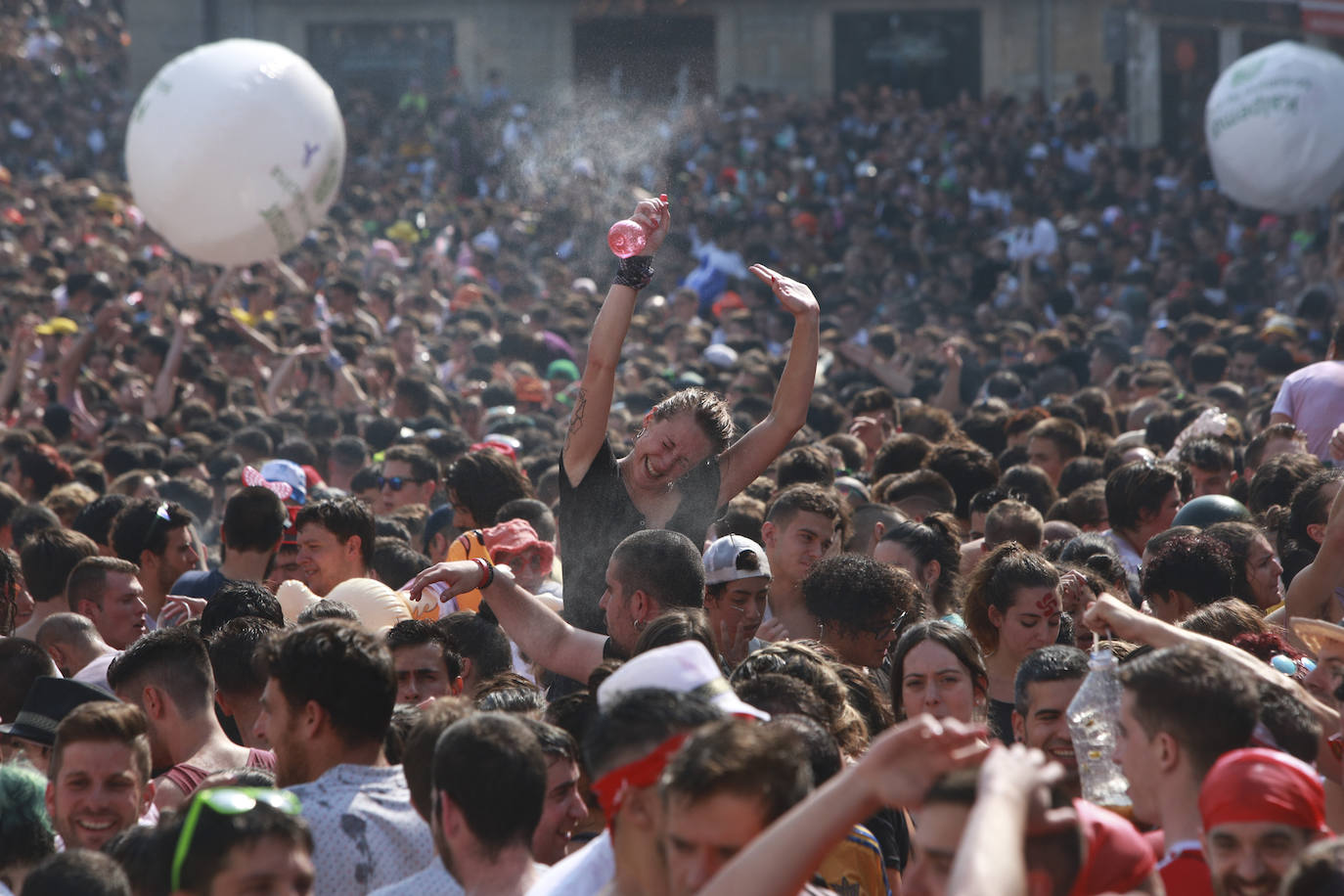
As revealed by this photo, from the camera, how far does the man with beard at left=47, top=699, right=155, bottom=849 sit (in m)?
3.45

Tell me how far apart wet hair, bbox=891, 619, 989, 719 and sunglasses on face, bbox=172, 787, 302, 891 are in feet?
6.13

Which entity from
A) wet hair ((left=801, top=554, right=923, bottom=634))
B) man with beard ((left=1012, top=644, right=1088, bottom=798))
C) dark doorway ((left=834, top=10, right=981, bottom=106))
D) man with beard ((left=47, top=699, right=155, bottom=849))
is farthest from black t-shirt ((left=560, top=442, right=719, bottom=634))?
dark doorway ((left=834, top=10, right=981, bottom=106))

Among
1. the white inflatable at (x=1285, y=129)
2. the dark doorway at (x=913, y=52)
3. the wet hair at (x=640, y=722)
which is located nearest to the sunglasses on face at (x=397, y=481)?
the wet hair at (x=640, y=722)

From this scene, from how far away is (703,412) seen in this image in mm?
4598

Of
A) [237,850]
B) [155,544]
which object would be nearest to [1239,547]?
[237,850]

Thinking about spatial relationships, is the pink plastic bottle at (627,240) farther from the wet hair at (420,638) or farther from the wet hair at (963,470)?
the wet hair at (963,470)

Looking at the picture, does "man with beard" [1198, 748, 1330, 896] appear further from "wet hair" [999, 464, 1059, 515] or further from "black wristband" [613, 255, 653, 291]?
"wet hair" [999, 464, 1059, 515]

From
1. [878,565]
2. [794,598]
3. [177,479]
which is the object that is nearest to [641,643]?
[878,565]

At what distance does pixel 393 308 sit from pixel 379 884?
12.7 metres

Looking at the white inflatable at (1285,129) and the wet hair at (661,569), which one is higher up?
the white inflatable at (1285,129)

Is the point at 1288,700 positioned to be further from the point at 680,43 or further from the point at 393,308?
the point at 680,43

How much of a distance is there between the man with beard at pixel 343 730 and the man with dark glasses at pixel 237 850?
1.33 feet

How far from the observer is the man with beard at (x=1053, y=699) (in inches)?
152

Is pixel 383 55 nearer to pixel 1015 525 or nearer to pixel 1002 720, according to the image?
pixel 1015 525
